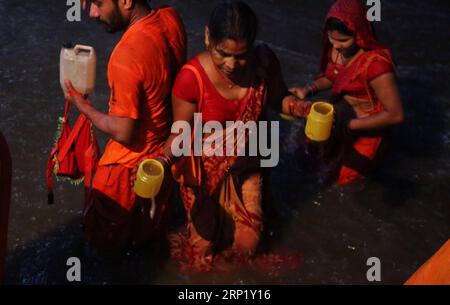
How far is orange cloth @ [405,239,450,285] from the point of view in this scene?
1.88m

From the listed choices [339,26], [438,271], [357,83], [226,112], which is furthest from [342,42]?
[438,271]

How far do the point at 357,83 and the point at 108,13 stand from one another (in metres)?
1.63

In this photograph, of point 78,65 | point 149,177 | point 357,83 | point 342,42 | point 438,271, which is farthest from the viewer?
point 357,83

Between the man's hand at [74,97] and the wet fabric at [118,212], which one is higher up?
the man's hand at [74,97]

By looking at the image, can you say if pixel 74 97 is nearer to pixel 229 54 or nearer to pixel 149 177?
pixel 149 177

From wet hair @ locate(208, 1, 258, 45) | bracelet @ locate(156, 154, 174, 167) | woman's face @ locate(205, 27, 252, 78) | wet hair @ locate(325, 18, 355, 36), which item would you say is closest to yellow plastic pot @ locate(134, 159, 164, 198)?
bracelet @ locate(156, 154, 174, 167)

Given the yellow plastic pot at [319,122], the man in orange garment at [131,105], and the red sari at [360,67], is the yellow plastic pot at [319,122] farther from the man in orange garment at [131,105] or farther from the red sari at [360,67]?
the man in orange garment at [131,105]

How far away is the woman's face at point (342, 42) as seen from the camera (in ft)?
11.3

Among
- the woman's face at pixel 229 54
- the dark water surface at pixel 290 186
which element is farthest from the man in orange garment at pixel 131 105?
the dark water surface at pixel 290 186

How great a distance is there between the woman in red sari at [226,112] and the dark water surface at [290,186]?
21cm

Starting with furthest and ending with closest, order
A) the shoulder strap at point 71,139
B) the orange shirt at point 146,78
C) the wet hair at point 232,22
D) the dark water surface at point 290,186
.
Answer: the dark water surface at point 290,186, the shoulder strap at point 71,139, the orange shirt at point 146,78, the wet hair at point 232,22

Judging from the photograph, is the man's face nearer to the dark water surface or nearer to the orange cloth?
the dark water surface

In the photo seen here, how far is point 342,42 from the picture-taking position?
3465mm

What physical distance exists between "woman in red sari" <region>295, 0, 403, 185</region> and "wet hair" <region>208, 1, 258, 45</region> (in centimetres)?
96
